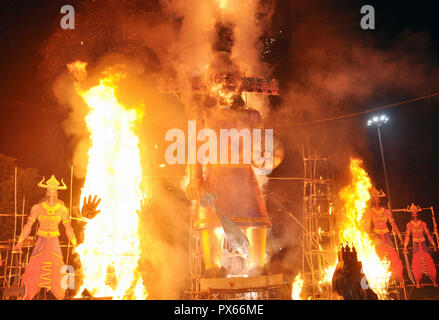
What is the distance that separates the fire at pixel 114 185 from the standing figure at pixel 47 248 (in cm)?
133

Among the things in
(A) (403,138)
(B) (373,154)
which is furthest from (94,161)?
(A) (403,138)

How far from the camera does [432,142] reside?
1477 cm

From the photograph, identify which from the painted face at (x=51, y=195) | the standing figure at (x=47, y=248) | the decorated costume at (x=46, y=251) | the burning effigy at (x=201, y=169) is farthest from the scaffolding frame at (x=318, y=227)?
the painted face at (x=51, y=195)

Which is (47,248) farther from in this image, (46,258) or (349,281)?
(349,281)

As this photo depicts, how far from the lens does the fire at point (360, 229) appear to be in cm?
1166

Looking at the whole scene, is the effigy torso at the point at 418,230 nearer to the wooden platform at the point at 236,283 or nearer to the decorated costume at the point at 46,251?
the wooden platform at the point at 236,283

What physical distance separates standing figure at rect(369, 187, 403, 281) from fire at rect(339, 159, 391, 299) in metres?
0.22

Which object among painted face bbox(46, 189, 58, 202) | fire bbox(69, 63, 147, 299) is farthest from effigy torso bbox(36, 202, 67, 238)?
fire bbox(69, 63, 147, 299)

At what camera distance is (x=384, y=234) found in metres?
11.8

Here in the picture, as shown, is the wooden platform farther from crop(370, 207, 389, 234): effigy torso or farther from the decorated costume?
crop(370, 207, 389, 234): effigy torso

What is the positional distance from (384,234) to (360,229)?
2.64 ft

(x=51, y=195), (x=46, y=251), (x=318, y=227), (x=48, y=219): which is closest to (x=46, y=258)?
(x=46, y=251)

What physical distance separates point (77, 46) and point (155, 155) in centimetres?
410
